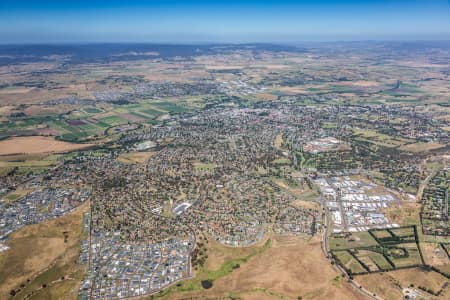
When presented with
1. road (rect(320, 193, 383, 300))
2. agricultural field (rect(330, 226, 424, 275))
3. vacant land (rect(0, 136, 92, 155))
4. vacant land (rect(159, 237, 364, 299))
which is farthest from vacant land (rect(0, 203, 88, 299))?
vacant land (rect(0, 136, 92, 155))

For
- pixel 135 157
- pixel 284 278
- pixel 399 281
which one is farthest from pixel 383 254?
pixel 135 157

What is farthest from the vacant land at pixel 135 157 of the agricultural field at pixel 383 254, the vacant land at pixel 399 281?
the vacant land at pixel 399 281

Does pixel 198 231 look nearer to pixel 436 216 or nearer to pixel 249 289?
pixel 249 289

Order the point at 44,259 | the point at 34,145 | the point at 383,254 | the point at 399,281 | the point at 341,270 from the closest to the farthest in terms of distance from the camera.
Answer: the point at 399,281, the point at 341,270, the point at 44,259, the point at 383,254, the point at 34,145

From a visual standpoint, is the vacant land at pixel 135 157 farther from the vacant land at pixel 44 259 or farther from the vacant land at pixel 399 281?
the vacant land at pixel 399 281

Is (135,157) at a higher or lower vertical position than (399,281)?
higher

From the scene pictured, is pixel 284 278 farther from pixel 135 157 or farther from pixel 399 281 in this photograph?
pixel 135 157
